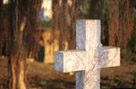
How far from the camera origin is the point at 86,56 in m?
2.73

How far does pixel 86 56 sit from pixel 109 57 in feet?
0.95

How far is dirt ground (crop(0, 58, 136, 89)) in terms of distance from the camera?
591 centimetres

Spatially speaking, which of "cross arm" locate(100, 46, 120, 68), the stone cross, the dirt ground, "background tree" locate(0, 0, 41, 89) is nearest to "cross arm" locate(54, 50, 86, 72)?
the stone cross

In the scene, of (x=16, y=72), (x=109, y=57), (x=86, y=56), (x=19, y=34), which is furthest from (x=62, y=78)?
(x=86, y=56)

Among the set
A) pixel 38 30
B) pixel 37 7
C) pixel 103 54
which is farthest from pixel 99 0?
pixel 103 54

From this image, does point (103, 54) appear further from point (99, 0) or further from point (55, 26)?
point (99, 0)

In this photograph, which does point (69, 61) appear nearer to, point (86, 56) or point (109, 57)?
point (86, 56)

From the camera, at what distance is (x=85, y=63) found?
2.73 meters

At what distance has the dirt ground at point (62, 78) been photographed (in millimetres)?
5907

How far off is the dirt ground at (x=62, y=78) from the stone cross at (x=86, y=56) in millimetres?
2438

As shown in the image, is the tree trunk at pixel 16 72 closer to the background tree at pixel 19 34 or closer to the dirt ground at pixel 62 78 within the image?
the background tree at pixel 19 34

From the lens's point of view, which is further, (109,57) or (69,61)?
(109,57)

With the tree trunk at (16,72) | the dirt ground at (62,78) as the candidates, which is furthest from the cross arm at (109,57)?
the dirt ground at (62,78)

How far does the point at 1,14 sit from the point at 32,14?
0.47 metres
